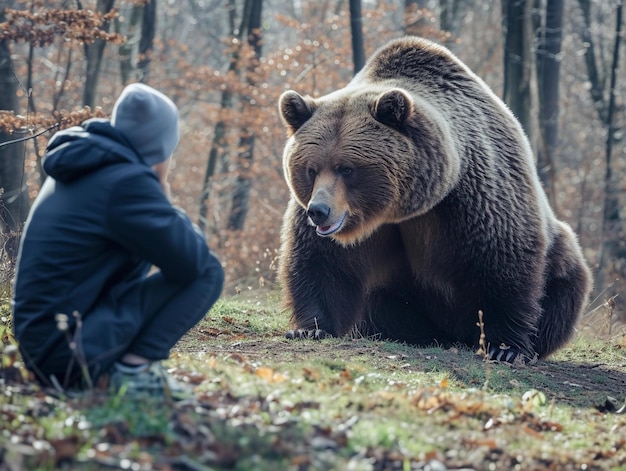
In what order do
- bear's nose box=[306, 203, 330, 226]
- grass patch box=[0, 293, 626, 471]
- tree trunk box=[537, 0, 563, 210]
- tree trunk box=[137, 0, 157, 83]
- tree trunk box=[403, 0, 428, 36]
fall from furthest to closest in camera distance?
tree trunk box=[137, 0, 157, 83] → tree trunk box=[403, 0, 428, 36] → tree trunk box=[537, 0, 563, 210] → bear's nose box=[306, 203, 330, 226] → grass patch box=[0, 293, 626, 471]

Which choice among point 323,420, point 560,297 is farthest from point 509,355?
point 323,420

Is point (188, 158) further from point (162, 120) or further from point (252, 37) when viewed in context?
point (162, 120)

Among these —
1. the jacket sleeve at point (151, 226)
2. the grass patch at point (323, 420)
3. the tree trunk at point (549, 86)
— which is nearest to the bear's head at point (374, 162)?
the grass patch at point (323, 420)

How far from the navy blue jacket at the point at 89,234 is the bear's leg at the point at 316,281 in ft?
10.9

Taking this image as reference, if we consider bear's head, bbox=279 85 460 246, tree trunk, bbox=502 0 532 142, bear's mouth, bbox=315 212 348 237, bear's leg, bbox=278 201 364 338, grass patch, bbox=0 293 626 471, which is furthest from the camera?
tree trunk, bbox=502 0 532 142

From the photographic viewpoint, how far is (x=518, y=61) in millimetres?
14250

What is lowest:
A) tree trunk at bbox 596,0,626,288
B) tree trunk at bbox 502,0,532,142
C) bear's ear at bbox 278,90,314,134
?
tree trunk at bbox 596,0,626,288

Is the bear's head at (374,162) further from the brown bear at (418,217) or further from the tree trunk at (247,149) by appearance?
the tree trunk at (247,149)

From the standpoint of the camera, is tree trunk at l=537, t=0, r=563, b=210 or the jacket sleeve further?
tree trunk at l=537, t=0, r=563, b=210

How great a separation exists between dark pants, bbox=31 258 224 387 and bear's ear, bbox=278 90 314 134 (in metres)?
3.23

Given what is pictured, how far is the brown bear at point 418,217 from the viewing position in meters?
7.05

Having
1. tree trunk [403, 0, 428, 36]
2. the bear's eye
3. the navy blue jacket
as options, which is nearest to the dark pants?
the navy blue jacket

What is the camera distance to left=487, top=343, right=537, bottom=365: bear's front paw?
24.2 ft

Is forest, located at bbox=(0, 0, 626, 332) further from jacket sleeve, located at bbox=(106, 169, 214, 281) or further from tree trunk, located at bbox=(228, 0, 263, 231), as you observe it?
jacket sleeve, located at bbox=(106, 169, 214, 281)
